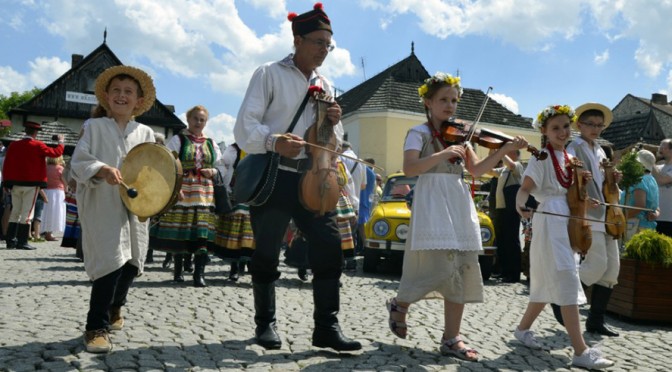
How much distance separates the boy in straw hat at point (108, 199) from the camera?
12.9 ft

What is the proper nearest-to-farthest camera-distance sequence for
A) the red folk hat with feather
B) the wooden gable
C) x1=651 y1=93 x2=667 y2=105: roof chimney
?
1. the red folk hat with feather
2. the wooden gable
3. x1=651 y1=93 x2=667 y2=105: roof chimney

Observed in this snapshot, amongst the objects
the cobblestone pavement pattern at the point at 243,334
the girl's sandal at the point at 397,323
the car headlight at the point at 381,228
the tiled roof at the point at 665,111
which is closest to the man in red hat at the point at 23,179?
the cobblestone pavement pattern at the point at 243,334

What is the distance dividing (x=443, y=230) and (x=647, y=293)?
3.08 meters

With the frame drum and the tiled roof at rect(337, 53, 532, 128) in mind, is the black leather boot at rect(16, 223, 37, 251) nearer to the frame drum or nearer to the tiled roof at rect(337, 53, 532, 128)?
the frame drum

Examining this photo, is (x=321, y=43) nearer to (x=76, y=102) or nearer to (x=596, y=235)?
(x=596, y=235)

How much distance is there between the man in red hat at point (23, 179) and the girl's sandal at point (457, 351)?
945 cm

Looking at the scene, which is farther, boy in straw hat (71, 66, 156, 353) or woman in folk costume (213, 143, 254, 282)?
woman in folk costume (213, 143, 254, 282)

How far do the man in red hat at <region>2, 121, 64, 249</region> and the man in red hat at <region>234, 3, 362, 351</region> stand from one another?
28.5ft

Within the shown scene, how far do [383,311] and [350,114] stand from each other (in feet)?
107

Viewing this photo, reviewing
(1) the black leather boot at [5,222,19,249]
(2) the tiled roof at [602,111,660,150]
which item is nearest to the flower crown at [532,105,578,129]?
(1) the black leather boot at [5,222,19,249]

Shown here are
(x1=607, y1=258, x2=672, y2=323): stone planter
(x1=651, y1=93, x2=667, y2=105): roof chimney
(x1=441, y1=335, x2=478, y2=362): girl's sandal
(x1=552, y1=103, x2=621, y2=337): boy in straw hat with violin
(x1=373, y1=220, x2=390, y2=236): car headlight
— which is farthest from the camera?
(x1=651, y1=93, x2=667, y2=105): roof chimney

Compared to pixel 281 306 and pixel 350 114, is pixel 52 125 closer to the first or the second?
pixel 350 114

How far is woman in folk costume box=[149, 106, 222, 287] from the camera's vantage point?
7184 millimetres

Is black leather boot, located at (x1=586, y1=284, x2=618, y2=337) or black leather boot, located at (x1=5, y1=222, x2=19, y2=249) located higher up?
black leather boot, located at (x1=5, y1=222, x2=19, y2=249)
